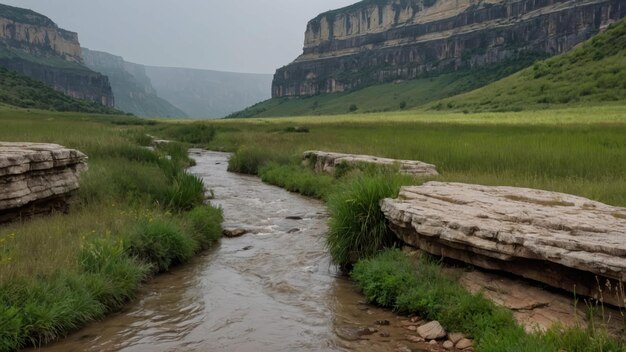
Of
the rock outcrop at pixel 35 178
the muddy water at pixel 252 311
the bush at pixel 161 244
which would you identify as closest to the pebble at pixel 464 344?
the muddy water at pixel 252 311

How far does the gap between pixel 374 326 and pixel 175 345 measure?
261cm

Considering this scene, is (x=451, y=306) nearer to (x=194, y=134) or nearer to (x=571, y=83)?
(x=194, y=134)

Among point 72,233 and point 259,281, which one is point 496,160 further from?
point 72,233

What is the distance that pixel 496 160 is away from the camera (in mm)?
17344

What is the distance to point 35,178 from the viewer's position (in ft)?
34.0

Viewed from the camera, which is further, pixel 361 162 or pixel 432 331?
pixel 361 162

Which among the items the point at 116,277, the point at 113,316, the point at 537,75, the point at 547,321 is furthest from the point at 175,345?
the point at 537,75

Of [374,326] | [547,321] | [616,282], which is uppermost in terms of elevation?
[616,282]

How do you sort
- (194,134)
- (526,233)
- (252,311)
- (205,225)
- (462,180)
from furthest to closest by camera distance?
1. (194,134)
2. (462,180)
3. (205,225)
4. (252,311)
5. (526,233)

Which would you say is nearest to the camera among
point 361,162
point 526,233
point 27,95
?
point 526,233

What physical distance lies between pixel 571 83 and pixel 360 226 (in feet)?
241

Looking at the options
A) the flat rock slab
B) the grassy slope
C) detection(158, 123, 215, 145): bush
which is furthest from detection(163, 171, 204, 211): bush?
the grassy slope

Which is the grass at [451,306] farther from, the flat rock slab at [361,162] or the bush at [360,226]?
the flat rock slab at [361,162]

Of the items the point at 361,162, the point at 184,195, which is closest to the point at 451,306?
the point at 184,195
